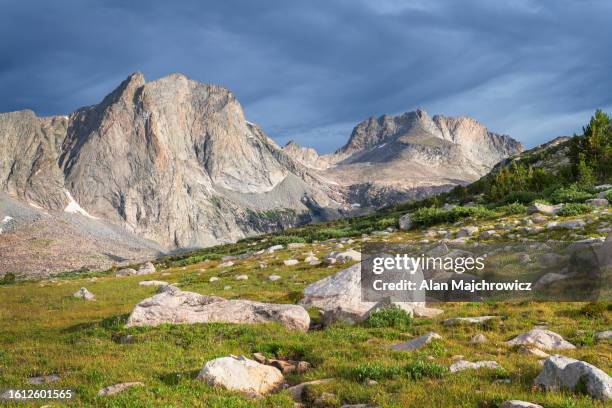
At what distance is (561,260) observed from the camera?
24.3 m

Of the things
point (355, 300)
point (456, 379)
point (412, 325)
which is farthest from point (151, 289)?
point (456, 379)

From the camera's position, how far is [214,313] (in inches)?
858

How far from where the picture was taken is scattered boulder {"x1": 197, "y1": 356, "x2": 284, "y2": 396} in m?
11.9

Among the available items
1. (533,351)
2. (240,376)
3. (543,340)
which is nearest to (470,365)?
(533,351)

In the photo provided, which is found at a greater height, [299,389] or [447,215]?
[447,215]

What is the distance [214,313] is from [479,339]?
11.8m

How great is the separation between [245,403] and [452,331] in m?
8.88

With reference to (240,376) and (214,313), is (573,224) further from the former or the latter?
(240,376)

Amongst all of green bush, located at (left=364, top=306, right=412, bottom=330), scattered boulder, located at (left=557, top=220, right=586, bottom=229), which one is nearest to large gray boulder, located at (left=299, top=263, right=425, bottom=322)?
green bush, located at (left=364, top=306, right=412, bottom=330)

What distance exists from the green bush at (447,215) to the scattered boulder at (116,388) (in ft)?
157

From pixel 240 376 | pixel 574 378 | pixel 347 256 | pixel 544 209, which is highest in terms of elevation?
pixel 544 209

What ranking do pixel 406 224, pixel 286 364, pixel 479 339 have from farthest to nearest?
pixel 406 224
pixel 479 339
pixel 286 364

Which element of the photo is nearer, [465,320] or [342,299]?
[465,320]

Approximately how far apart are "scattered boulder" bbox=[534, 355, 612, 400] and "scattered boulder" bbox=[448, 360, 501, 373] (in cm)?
167
